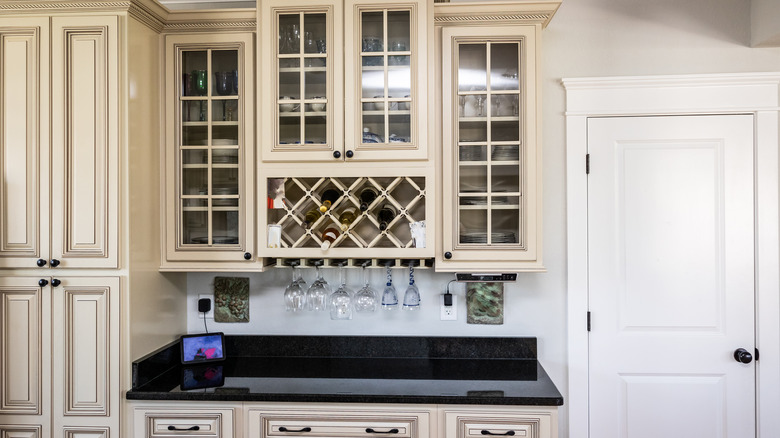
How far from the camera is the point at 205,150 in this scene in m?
2.35

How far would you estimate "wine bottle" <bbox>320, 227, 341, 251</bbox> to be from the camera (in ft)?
7.33

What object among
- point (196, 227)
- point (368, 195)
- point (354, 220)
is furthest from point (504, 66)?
point (196, 227)

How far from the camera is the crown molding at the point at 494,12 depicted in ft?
7.26

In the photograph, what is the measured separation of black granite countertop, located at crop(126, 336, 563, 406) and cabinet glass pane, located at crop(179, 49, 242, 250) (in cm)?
58

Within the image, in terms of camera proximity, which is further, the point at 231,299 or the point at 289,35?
the point at 231,299

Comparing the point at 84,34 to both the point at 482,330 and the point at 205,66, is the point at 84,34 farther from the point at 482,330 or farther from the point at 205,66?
the point at 482,330

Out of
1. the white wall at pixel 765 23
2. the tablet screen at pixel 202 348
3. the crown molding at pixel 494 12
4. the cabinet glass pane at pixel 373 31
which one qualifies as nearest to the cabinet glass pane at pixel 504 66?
the crown molding at pixel 494 12

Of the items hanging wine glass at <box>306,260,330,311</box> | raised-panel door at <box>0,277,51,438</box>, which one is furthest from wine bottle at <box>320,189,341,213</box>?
raised-panel door at <box>0,277,51,438</box>

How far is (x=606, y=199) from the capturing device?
2477 millimetres

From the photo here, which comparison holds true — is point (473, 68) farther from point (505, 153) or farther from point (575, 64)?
point (575, 64)

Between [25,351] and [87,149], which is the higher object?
[87,149]

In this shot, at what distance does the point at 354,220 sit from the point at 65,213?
1.13m

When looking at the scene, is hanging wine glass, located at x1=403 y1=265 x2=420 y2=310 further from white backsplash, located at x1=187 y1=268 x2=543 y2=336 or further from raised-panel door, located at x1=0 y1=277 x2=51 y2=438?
raised-panel door, located at x1=0 y1=277 x2=51 y2=438

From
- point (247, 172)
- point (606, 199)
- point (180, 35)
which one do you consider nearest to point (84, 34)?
point (180, 35)
